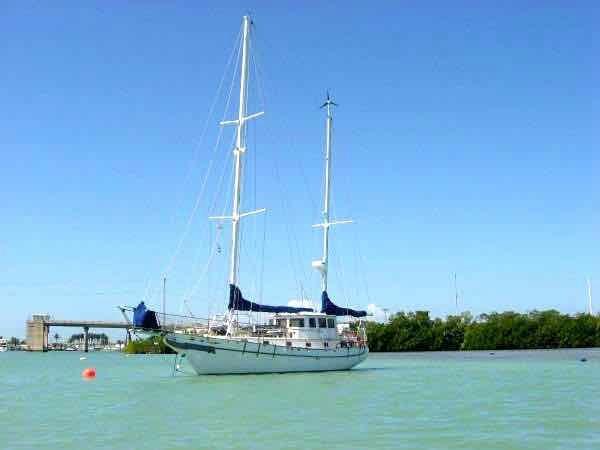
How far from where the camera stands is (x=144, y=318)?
1869 inches

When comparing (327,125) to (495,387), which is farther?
(327,125)

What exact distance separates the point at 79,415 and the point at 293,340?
24339 millimetres

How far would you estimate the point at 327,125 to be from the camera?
223 ft

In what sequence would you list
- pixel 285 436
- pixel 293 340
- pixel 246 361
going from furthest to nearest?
pixel 293 340, pixel 246 361, pixel 285 436

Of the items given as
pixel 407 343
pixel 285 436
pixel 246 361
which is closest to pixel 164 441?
pixel 285 436

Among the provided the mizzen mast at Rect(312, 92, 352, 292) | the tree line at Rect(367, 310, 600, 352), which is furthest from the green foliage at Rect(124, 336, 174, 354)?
the mizzen mast at Rect(312, 92, 352, 292)

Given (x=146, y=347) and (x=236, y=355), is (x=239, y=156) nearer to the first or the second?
(x=236, y=355)

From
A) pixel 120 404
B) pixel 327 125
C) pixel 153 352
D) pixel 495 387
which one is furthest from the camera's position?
pixel 153 352

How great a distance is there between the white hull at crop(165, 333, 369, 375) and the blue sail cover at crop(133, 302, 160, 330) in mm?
1467

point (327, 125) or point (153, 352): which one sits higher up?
point (327, 125)

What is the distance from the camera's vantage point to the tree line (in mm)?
146125

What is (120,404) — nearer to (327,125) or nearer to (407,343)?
(327,125)

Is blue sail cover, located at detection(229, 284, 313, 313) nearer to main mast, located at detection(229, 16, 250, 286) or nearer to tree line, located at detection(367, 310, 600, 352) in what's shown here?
main mast, located at detection(229, 16, 250, 286)

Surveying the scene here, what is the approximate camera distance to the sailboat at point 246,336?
48031 mm
